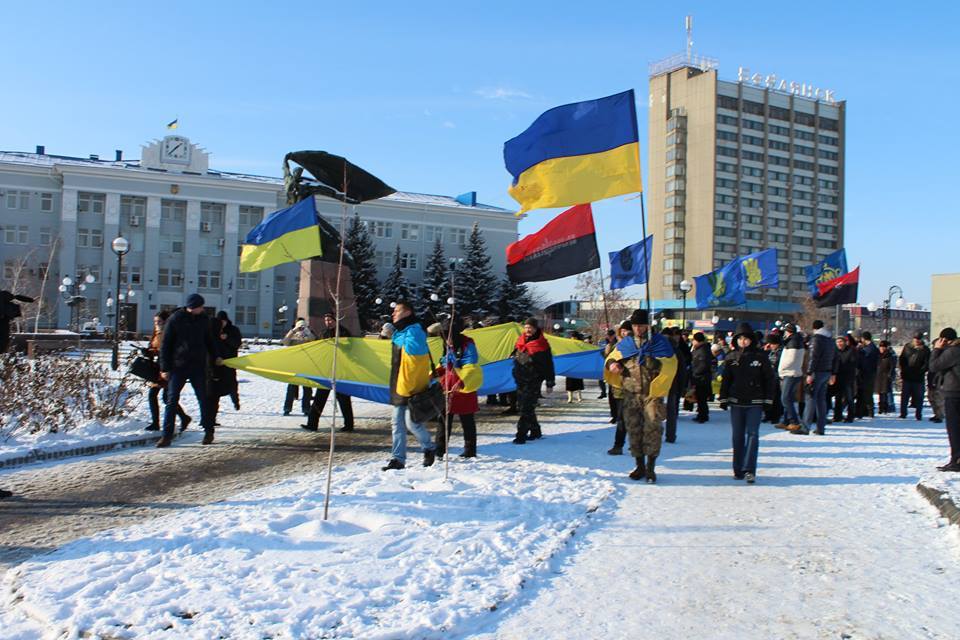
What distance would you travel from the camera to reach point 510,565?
4.95 metres

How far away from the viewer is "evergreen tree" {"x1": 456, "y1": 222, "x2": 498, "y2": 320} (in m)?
70.9

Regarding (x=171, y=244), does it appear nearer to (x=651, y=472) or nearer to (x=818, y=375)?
(x=818, y=375)

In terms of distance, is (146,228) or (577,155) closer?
(577,155)

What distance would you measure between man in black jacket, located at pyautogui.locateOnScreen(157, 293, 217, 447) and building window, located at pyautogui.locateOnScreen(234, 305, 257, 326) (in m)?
66.5

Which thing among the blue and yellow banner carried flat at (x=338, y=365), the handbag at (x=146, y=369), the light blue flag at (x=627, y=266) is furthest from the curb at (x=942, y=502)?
the light blue flag at (x=627, y=266)

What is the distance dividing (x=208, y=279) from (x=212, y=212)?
6.34m

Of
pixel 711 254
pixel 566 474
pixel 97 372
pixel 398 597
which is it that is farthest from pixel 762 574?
pixel 711 254

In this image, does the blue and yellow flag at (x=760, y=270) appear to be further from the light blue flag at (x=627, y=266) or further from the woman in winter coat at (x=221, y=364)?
the woman in winter coat at (x=221, y=364)

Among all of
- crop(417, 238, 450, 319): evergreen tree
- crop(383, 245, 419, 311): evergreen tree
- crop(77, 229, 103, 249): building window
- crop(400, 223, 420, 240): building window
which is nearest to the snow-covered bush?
crop(417, 238, 450, 319): evergreen tree

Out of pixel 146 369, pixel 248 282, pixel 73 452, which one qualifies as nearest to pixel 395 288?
pixel 248 282

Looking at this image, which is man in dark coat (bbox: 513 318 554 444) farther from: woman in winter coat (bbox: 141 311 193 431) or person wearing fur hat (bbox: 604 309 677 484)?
woman in winter coat (bbox: 141 311 193 431)

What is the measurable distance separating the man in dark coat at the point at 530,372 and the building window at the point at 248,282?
67.0 meters

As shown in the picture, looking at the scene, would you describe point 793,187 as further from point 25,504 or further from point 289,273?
point 25,504

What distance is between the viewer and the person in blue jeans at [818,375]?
12.3 m
